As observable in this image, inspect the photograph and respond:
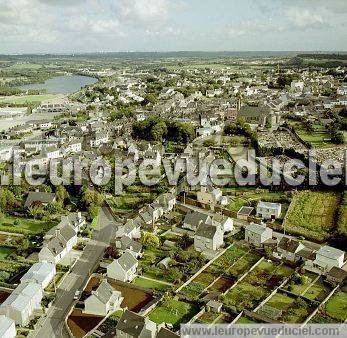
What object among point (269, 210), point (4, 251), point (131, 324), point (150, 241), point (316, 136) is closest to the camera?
point (131, 324)

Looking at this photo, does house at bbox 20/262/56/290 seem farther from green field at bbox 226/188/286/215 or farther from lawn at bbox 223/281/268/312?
green field at bbox 226/188/286/215

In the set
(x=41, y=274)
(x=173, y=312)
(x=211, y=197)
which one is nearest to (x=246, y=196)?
(x=211, y=197)

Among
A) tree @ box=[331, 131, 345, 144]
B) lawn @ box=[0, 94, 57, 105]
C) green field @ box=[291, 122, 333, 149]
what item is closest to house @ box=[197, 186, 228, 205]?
green field @ box=[291, 122, 333, 149]

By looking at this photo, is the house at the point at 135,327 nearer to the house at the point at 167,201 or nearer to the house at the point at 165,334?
the house at the point at 165,334

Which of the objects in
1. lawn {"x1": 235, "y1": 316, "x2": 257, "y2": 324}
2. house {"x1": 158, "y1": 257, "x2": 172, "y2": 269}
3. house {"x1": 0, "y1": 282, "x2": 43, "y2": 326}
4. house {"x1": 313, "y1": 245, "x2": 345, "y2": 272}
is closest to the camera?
lawn {"x1": 235, "y1": 316, "x2": 257, "y2": 324}

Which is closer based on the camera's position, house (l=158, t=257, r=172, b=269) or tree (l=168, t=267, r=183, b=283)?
tree (l=168, t=267, r=183, b=283)

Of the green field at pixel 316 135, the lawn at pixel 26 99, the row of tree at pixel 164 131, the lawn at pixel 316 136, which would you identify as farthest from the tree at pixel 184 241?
the lawn at pixel 26 99

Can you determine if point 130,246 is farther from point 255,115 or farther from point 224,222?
point 255,115

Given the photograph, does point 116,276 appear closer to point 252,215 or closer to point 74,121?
point 252,215
